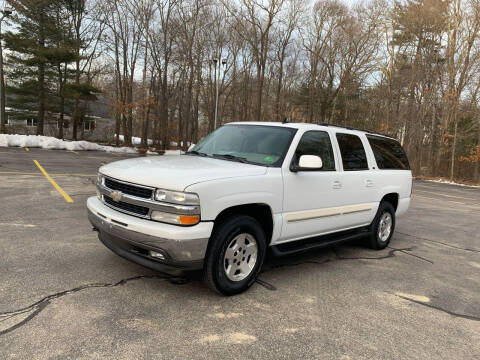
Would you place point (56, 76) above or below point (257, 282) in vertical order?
above

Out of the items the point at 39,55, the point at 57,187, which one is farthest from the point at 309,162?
the point at 39,55

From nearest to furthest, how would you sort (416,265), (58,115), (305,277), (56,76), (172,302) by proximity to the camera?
(172,302) → (305,277) → (416,265) → (56,76) → (58,115)

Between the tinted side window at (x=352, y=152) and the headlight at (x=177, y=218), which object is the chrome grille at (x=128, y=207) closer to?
the headlight at (x=177, y=218)

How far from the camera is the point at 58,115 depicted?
33.2m

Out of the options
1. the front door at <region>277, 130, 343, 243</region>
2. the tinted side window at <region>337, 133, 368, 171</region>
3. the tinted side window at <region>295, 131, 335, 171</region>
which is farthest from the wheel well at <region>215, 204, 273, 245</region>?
the tinted side window at <region>337, 133, 368, 171</region>

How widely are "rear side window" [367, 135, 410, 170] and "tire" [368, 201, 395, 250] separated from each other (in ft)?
2.12

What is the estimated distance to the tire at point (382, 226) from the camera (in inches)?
222

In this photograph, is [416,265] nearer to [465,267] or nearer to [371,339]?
[465,267]

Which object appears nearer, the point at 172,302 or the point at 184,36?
the point at 172,302

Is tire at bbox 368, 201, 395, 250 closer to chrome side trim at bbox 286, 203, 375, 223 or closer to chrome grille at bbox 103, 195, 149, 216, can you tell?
chrome side trim at bbox 286, 203, 375, 223

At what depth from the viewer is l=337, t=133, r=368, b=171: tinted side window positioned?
4.97 m

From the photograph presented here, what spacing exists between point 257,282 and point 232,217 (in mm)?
989

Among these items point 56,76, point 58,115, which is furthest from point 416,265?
point 58,115

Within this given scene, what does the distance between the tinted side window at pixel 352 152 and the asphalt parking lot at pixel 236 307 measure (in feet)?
4.48
